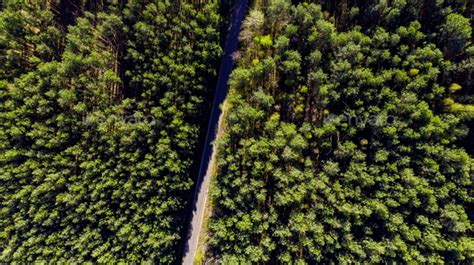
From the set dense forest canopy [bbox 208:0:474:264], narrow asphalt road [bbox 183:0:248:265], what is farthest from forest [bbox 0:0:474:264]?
narrow asphalt road [bbox 183:0:248:265]

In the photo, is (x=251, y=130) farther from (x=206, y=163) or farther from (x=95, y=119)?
(x=95, y=119)

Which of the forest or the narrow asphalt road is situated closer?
the forest

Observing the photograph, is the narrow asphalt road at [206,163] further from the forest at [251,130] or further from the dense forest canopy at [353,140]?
the dense forest canopy at [353,140]

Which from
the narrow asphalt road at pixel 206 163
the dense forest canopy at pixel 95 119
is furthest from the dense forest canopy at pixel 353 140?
the dense forest canopy at pixel 95 119

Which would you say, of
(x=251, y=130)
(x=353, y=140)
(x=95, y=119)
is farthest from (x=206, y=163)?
(x=353, y=140)

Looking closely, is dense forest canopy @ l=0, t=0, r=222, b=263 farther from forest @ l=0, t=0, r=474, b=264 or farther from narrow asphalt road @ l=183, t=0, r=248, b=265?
narrow asphalt road @ l=183, t=0, r=248, b=265

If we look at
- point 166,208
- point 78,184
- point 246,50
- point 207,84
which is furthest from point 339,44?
point 78,184
